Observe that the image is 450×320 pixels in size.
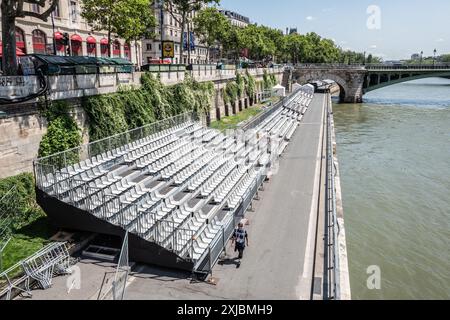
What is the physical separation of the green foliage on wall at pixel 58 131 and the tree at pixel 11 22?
2.49m

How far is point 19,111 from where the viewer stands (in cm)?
1611

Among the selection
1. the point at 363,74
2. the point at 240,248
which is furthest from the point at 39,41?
the point at 363,74

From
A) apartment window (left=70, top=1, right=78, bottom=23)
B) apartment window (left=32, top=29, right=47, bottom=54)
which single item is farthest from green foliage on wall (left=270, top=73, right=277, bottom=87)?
apartment window (left=32, top=29, right=47, bottom=54)

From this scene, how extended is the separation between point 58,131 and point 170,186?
5.77 metres

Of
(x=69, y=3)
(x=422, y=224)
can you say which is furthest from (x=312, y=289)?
(x=69, y=3)

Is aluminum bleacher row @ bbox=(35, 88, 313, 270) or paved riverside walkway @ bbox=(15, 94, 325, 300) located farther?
aluminum bleacher row @ bbox=(35, 88, 313, 270)

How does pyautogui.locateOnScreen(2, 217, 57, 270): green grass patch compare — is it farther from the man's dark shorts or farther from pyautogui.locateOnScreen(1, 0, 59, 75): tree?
pyautogui.locateOnScreen(1, 0, 59, 75): tree

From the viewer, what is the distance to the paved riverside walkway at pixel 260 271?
11.4 metres

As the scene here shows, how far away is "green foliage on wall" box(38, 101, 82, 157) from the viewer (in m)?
17.3

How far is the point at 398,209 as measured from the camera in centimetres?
2178

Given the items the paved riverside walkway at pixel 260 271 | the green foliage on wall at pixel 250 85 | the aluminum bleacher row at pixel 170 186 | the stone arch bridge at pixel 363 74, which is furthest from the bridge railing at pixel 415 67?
the paved riverside walkway at pixel 260 271

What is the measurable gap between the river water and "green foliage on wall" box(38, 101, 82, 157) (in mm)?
13730

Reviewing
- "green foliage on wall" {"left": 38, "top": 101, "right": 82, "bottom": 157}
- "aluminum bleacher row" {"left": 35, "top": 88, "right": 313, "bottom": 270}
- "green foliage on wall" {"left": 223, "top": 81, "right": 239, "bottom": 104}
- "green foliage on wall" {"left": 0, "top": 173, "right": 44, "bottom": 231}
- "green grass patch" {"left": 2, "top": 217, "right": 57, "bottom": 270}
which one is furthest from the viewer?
"green foliage on wall" {"left": 223, "top": 81, "right": 239, "bottom": 104}
